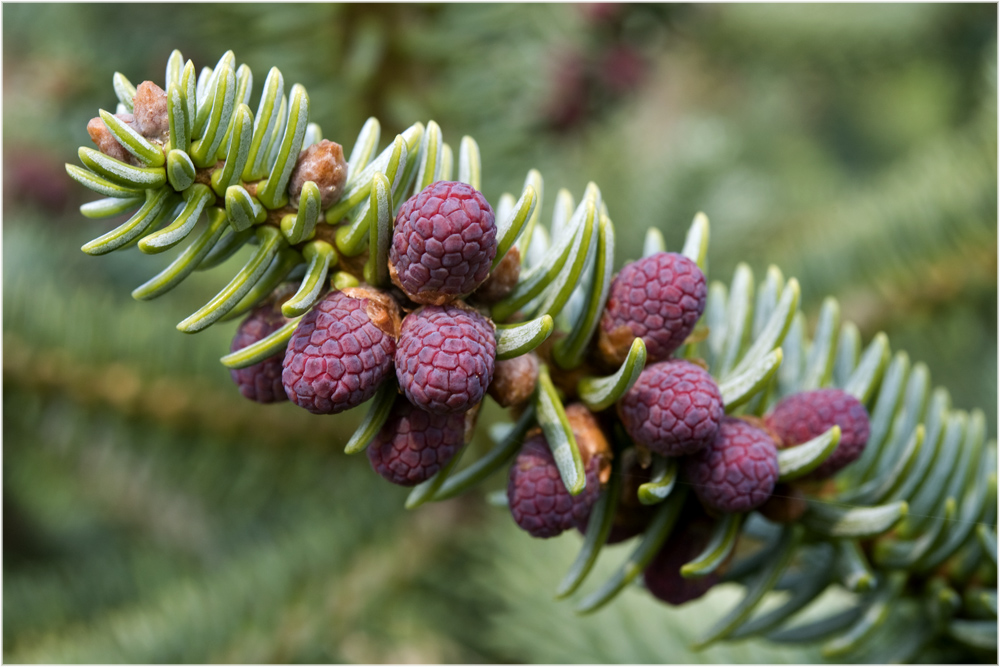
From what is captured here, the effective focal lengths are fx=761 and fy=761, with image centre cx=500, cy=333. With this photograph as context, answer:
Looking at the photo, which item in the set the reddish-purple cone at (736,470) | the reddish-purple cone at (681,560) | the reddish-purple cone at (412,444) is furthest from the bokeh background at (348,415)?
the reddish-purple cone at (412,444)

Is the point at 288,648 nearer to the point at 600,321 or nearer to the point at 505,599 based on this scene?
the point at 505,599

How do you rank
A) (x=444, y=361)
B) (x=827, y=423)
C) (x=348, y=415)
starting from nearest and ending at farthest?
(x=444, y=361) → (x=827, y=423) → (x=348, y=415)

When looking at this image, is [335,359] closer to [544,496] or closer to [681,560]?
[544,496]

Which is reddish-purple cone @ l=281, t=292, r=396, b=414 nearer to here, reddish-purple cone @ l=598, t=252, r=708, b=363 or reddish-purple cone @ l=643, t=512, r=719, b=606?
reddish-purple cone @ l=598, t=252, r=708, b=363

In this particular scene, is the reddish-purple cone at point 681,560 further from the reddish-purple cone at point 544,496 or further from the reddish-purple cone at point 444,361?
the reddish-purple cone at point 444,361

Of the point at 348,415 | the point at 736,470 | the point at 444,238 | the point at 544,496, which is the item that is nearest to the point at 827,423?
the point at 736,470

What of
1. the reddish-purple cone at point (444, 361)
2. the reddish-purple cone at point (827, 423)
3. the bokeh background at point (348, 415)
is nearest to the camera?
the reddish-purple cone at point (444, 361)

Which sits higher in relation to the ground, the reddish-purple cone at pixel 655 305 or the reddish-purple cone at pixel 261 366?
the reddish-purple cone at pixel 655 305
